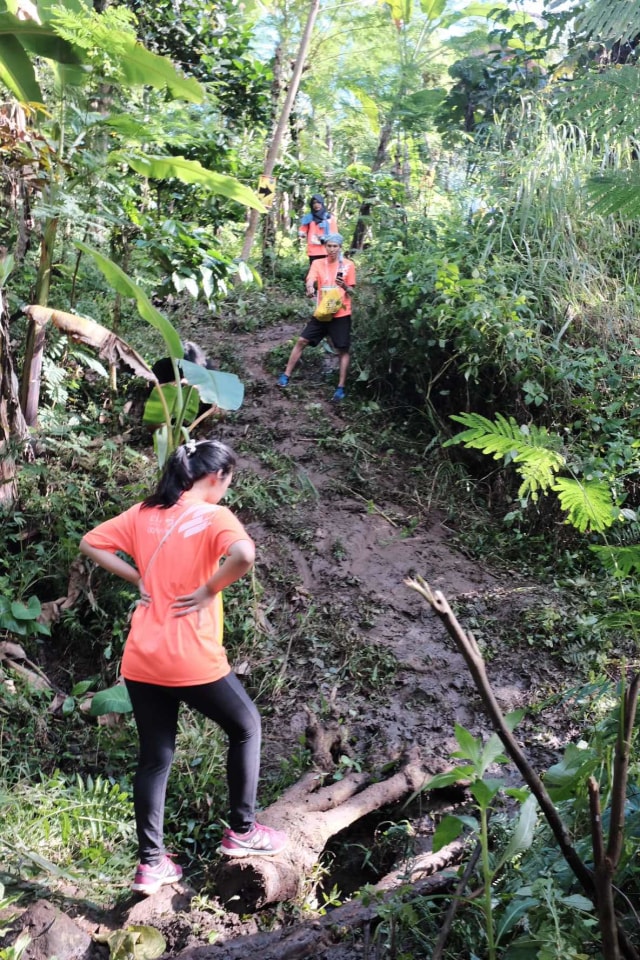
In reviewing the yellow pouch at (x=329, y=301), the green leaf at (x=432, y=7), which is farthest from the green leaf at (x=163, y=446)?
the green leaf at (x=432, y=7)

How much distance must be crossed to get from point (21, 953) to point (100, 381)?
5.19 meters

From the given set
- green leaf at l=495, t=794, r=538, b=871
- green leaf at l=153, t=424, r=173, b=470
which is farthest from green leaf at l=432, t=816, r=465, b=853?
green leaf at l=153, t=424, r=173, b=470

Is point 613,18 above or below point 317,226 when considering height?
above

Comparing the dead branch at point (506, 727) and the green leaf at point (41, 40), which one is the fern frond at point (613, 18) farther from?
the green leaf at point (41, 40)

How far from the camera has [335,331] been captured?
7633mm

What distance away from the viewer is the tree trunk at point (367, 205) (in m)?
10.7

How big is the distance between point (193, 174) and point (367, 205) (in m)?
6.11

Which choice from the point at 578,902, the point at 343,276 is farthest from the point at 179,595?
the point at 343,276

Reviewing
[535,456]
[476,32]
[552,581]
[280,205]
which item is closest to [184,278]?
[552,581]

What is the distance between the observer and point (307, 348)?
8656 mm

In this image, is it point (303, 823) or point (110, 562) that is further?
point (303, 823)

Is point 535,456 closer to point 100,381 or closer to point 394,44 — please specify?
point 100,381

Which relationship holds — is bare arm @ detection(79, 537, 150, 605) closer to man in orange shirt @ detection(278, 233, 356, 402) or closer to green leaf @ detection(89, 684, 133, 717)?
green leaf @ detection(89, 684, 133, 717)

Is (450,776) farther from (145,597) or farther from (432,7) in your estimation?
(432,7)
